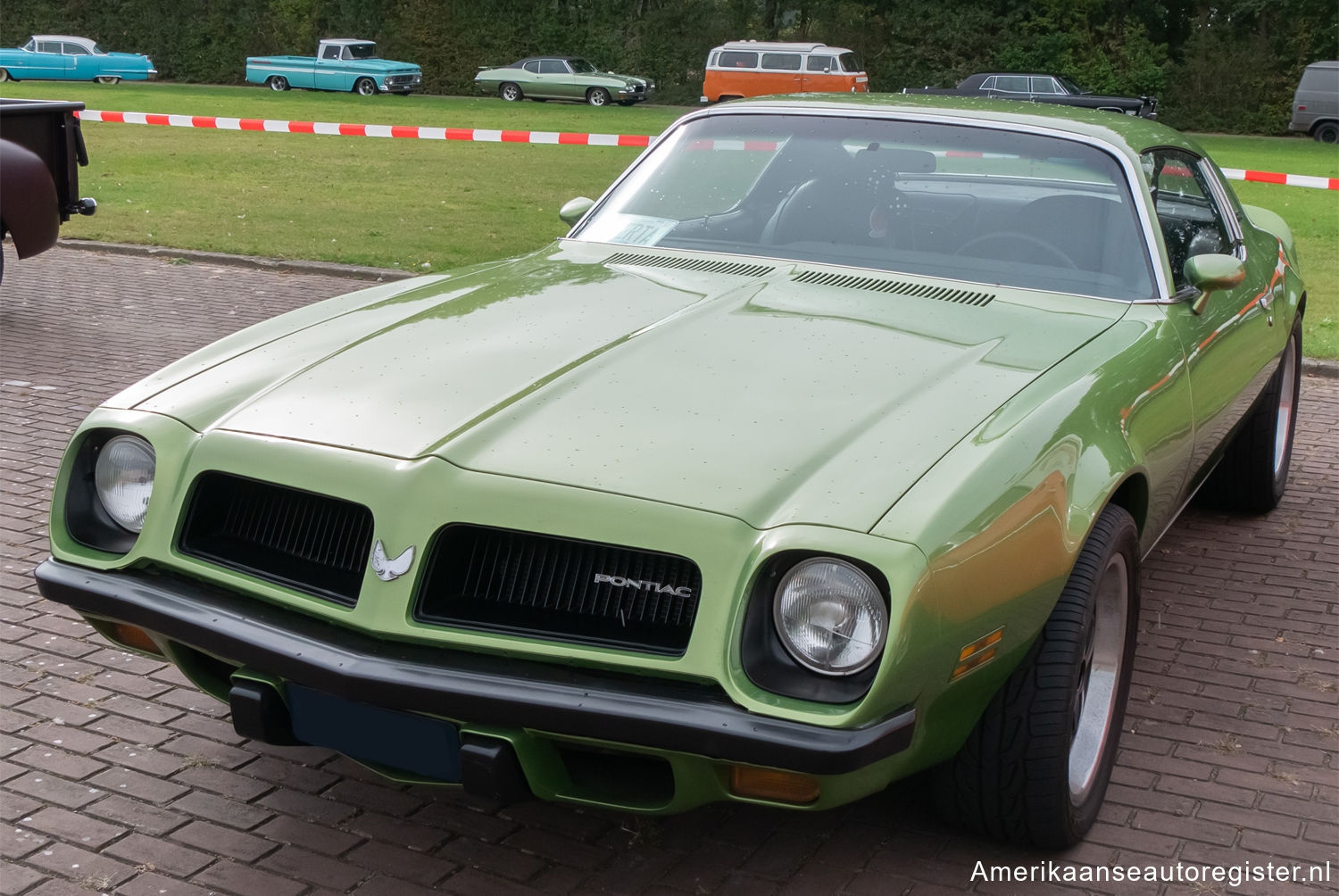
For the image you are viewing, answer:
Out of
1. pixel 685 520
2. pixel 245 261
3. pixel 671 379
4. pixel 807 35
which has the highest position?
pixel 807 35

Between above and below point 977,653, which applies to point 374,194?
below

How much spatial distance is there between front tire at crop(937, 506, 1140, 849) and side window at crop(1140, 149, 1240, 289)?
129cm

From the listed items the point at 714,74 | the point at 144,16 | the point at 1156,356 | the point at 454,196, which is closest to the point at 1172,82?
the point at 714,74

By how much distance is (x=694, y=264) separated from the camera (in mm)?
4137

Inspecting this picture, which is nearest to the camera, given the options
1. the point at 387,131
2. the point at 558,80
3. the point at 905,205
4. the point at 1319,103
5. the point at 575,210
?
the point at 905,205

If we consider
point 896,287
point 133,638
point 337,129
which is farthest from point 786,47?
point 133,638

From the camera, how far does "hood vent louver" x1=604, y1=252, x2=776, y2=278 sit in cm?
405

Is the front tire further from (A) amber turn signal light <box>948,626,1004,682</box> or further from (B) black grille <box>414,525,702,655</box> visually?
(B) black grille <box>414,525,702,655</box>

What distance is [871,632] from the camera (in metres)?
2.47

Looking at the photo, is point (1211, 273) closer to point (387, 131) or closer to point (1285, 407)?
point (1285, 407)

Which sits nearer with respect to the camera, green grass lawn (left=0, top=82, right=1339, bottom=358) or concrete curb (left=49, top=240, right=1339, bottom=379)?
concrete curb (left=49, top=240, right=1339, bottom=379)

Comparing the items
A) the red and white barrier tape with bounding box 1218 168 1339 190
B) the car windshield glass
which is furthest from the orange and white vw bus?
the car windshield glass

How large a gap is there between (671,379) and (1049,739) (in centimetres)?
115

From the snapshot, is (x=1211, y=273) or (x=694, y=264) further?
(x=694, y=264)
